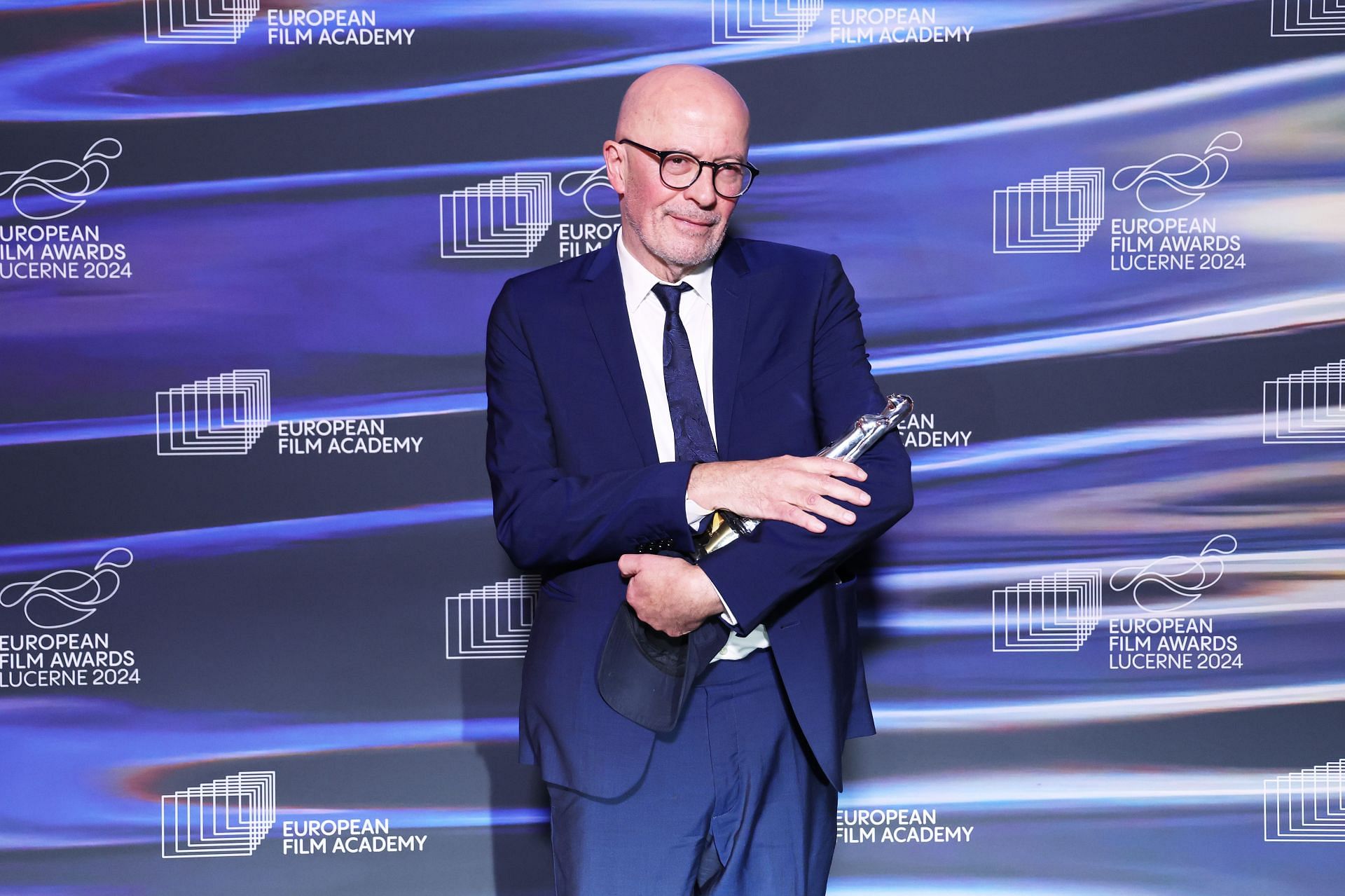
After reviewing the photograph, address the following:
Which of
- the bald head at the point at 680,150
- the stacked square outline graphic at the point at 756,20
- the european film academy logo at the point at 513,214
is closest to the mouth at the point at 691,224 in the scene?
the bald head at the point at 680,150

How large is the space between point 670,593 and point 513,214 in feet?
4.61

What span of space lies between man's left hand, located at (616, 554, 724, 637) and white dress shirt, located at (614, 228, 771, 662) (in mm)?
230

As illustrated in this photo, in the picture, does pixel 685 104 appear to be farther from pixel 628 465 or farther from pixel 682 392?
pixel 628 465

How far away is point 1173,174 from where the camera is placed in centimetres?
277

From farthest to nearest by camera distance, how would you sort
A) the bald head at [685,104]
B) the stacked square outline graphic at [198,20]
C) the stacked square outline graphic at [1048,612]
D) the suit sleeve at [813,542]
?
the stacked square outline graphic at [1048,612], the stacked square outline graphic at [198,20], the bald head at [685,104], the suit sleeve at [813,542]

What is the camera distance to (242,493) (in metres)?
2.76

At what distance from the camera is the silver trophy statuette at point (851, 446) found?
167 centimetres

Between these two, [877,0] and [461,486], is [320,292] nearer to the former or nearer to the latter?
[461,486]

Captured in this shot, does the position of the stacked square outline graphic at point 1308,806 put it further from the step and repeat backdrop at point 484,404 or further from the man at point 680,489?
the man at point 680,489

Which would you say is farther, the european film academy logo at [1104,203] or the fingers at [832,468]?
the european film academy logo at [1104,203]

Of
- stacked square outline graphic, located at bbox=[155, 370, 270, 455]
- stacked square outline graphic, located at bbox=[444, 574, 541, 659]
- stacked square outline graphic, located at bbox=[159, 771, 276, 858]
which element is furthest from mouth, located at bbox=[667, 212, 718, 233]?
stacked square outline graphic, located at bbox=[159, 771, 276, 858]

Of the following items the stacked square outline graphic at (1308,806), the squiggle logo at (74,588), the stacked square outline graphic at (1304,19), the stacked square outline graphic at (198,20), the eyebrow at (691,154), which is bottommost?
the stacked square outline graphic at (1308,806)

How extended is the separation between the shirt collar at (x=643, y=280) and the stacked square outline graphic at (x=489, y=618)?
1120 millimetres

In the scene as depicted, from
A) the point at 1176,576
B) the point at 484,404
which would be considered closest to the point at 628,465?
the point at 484,404
